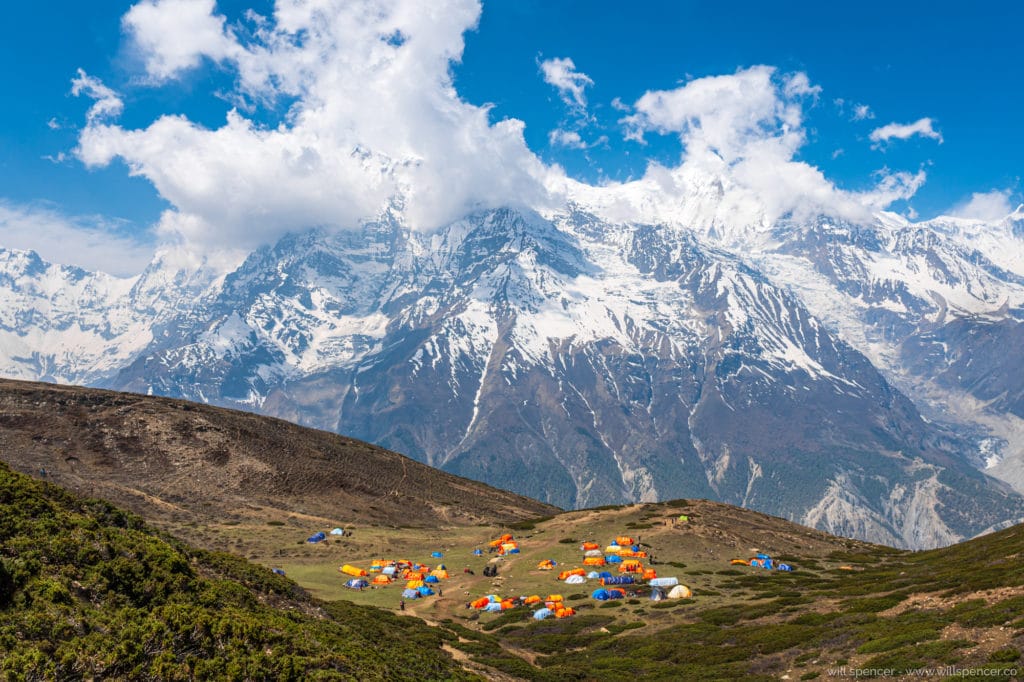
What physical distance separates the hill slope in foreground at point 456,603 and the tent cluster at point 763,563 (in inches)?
90.2

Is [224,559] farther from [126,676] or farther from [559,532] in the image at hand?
[559,532]

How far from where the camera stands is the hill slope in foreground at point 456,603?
29594 mm

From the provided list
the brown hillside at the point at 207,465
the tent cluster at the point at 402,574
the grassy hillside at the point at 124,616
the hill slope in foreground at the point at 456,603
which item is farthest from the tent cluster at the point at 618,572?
the brown hillside at the point at 207,465

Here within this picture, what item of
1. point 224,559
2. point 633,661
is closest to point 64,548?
point 224,559

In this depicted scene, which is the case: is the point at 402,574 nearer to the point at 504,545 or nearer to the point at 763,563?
the point at 504,545

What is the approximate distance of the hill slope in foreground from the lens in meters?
29.6

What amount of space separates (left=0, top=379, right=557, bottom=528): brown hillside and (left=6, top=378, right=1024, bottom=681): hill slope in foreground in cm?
173

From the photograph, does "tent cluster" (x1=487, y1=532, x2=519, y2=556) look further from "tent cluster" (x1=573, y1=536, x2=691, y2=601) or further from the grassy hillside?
the grassy hillside

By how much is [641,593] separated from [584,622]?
13.2m

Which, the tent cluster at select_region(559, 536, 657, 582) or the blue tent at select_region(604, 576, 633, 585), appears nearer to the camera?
the blue tent at select_region(604, 576, 633, 585)

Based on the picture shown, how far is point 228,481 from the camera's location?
14138cm

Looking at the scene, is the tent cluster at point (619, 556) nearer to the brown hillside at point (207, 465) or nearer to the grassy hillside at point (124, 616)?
the brown hillside at point (207, 465)

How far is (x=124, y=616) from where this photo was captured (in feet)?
99.3

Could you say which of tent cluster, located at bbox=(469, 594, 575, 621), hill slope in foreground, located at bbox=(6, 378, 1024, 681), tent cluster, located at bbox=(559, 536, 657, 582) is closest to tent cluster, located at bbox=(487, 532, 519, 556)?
hill slope in foreground, located at bbox=(6, 378, 1024, 681)
